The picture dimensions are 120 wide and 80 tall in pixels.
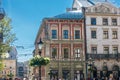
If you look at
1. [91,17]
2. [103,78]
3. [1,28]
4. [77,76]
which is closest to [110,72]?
[103,78]

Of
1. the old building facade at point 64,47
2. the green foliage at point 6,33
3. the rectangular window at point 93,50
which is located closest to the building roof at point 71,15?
the old building facade at point 64,47

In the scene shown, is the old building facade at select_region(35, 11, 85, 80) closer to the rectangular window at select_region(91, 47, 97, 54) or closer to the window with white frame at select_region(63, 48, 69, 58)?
the window with white frame at select_region(63, 48, 69, 58)

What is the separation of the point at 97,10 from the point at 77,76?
1136 centimetres

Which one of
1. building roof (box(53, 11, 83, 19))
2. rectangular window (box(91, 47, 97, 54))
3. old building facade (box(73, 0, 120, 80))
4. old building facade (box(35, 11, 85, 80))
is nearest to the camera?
old building facade (box(35, 11, 85, 80))

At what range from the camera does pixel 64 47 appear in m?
59.1

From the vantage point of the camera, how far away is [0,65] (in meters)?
35.9

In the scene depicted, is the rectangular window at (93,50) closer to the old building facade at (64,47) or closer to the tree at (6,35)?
the old building facade at (64,47)

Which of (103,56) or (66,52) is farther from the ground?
(66,52)

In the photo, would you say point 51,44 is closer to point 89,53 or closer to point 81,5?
point 89,53

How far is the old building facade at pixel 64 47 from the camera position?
58.2 meters

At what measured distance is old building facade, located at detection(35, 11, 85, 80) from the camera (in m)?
58.2

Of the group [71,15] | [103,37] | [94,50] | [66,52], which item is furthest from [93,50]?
[71,15]

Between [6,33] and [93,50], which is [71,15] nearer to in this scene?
[93,50]

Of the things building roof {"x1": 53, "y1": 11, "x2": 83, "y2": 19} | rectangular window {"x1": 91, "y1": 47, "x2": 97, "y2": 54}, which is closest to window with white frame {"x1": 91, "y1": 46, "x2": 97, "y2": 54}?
rectangular window {"x1": 91, "y1": 47, "x2": 97, "y2": 54}
